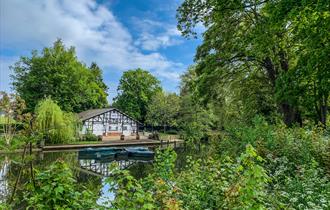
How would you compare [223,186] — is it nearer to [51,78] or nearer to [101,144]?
[101,144]

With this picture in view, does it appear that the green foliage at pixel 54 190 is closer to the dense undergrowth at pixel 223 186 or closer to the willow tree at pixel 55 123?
the dense undergrowth at pixel 223 186

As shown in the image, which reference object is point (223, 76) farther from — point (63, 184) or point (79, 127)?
point (79, 127)

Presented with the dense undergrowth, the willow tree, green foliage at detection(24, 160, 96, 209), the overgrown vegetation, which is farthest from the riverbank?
green foliage at detection(24, 160, 96, 209)

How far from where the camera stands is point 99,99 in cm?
5006

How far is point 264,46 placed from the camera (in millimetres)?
10695

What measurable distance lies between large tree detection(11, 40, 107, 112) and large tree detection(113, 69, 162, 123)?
10651 mm

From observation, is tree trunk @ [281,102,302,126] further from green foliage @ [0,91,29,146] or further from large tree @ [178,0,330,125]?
green foliage @ [0,91,29,146]

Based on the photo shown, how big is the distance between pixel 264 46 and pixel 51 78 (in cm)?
3218

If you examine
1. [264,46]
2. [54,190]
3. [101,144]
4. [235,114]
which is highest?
[264,46]

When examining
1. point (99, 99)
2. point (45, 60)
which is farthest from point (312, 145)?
point (99, 99)

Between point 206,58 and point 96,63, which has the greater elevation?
point 96,63

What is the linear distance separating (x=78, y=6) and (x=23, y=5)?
1.65 metres

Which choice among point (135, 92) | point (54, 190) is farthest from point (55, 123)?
point (54, 190)

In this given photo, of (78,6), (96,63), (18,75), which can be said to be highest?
(96,63)
